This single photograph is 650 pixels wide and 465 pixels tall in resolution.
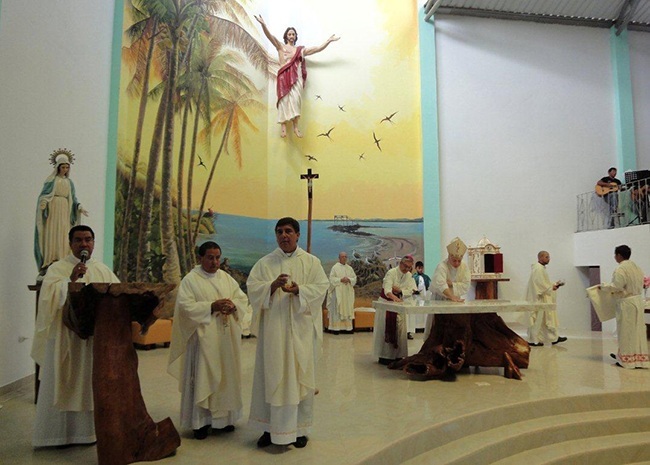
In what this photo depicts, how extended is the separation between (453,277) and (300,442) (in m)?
4.11

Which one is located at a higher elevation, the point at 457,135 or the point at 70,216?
the point at 457,135

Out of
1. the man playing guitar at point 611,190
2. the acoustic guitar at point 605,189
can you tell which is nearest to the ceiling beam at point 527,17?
the man playing guitar at point 611,190

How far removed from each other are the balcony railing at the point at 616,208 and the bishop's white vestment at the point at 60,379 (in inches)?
463

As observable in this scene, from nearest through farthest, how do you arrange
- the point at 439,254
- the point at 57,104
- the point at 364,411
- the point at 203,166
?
1. the point at 364,411
2. the point at 57,104
3. the point at 203,166
4. the point at 439,254

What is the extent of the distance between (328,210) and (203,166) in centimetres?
341

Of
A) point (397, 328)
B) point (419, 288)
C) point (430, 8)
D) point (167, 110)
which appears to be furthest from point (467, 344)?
point (430, 8)

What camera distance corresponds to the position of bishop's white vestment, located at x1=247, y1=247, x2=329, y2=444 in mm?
4012

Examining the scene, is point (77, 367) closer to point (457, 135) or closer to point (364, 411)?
point (364, 411)

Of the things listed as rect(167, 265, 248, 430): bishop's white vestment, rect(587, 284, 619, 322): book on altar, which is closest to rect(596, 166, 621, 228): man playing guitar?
rect(587, 284, 619, 322): book on altar

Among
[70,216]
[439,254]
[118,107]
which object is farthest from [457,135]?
[70,216]

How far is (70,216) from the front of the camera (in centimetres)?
611

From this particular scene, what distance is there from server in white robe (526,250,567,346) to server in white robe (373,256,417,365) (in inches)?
127

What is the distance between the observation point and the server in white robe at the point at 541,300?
32.3ft

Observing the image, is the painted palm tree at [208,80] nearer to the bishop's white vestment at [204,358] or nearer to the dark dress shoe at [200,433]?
the bishop's white vestment at [204,358]
